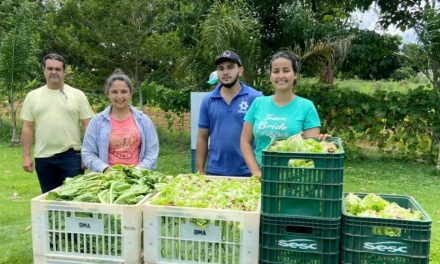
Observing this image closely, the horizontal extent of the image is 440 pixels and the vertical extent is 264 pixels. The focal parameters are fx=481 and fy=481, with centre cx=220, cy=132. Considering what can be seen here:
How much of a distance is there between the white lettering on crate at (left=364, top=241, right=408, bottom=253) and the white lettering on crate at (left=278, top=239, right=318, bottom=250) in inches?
10.7

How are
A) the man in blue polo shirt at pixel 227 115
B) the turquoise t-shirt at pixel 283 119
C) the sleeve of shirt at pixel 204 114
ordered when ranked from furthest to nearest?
the sleeve of shirt at pixel 204 114 < the man in blue polo shirt at pixel 227 115 < the turquoise t-shirt at pixel 283 119

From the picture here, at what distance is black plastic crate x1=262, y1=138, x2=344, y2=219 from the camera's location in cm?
239

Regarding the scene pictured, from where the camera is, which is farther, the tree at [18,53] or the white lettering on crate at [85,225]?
the tree at [18,53]

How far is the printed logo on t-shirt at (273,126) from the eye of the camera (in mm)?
3205

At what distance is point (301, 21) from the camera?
1008 centimetres

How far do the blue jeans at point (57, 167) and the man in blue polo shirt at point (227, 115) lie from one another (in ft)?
4.28

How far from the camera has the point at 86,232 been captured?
262 cm

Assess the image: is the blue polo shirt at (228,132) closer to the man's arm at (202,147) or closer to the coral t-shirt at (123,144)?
the man's arm at (202,147)

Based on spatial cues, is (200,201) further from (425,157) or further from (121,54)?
(121,54)

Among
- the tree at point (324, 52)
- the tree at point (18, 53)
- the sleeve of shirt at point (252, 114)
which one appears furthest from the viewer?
the tree at point (18, 53)

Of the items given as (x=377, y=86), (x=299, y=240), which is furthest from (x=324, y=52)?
(x=377, y=86)

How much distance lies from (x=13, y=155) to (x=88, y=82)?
2.80 metres

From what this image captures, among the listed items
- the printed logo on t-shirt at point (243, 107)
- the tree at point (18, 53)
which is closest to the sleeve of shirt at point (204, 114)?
the printed logo on t-shirt at point (243, 107)

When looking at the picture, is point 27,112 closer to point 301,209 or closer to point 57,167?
point 57,167
